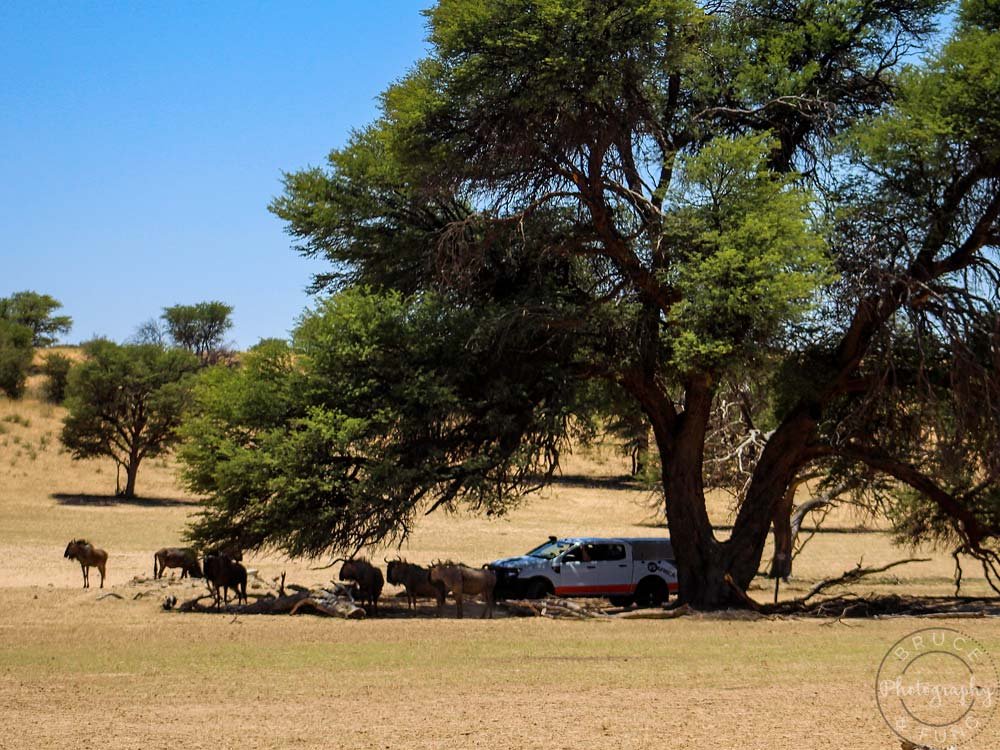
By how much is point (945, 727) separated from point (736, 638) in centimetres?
872

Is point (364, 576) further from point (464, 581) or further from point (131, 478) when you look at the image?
point (131, 478)

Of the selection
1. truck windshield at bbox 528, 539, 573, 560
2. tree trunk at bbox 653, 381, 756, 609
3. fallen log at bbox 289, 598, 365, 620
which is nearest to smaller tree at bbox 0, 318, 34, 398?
truck windshield at bbox 528, 539, 573, 560

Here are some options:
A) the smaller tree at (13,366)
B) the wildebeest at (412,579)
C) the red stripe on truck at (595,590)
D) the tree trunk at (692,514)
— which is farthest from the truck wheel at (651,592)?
the smaller tree at (13,366)

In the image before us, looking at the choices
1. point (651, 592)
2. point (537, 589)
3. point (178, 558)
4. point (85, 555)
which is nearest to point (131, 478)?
point (85, 555)

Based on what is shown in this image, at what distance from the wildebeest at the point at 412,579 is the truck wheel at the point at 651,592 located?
568cm

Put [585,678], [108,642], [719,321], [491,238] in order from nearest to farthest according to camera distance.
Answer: [585,678], [108,642], [719,321], [491,238]

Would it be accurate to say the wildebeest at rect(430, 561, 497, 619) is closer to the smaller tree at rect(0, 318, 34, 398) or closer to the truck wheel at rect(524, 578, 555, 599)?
the truck wheel at rect(524, 578, 555, 599)

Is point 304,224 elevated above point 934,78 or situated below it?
below

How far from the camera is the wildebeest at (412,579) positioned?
2431 cm

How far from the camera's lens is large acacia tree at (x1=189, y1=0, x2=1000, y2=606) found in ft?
73.7

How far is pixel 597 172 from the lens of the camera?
2370 cm

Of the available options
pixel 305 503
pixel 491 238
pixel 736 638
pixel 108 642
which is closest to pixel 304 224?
pixel 491 238

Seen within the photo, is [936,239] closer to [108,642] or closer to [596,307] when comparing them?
[596,307]

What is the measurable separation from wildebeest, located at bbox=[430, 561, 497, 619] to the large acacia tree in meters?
1.41
